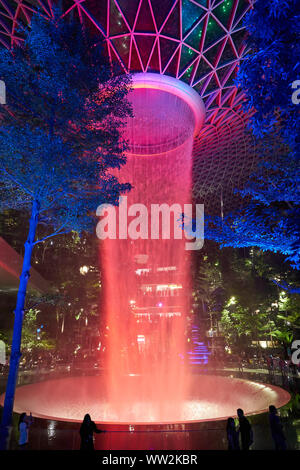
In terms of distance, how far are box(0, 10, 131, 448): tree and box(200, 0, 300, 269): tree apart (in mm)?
A: 5426

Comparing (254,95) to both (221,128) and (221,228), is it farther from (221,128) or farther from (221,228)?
(221,128)

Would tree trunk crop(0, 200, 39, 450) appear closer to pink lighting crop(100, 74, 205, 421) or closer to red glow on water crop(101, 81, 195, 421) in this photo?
red glow on water crop(101, 81, 195, 421)

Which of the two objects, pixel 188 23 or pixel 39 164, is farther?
pixel 188 23

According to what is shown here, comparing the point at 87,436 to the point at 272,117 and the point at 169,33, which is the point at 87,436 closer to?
the point at 272,117

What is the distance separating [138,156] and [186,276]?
24498mm

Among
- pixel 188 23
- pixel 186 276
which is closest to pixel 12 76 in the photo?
pixel 188 23

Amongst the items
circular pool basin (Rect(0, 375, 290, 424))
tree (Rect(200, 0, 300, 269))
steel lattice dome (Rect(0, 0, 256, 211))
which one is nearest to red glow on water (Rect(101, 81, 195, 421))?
circular pool basin (Rect(0, 375, 290, 424))

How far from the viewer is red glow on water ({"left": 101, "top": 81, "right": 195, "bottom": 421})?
53.4 feet

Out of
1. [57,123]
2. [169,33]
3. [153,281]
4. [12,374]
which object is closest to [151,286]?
[153,281]

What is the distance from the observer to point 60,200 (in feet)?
40.3

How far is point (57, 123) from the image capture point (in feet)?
36.4

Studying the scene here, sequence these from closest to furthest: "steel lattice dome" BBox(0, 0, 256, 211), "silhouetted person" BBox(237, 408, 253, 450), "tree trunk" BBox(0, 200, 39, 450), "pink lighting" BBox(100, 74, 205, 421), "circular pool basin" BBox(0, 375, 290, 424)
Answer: "silhouetted person" BBox(237, 408, 253, 450)
"tree trunk" BBox(0, 200, 39, 450)
"circular pool basin" BBox(0, 375, 290, 424)
"pink lighting" BBox(100, 74, 205, 421)
"steel lattice dome" BBox(0, 0, 256, 211)

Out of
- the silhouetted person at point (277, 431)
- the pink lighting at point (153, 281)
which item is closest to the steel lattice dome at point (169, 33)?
the pink lighting at point (153, 281)

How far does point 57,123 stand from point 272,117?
26.1 ft
